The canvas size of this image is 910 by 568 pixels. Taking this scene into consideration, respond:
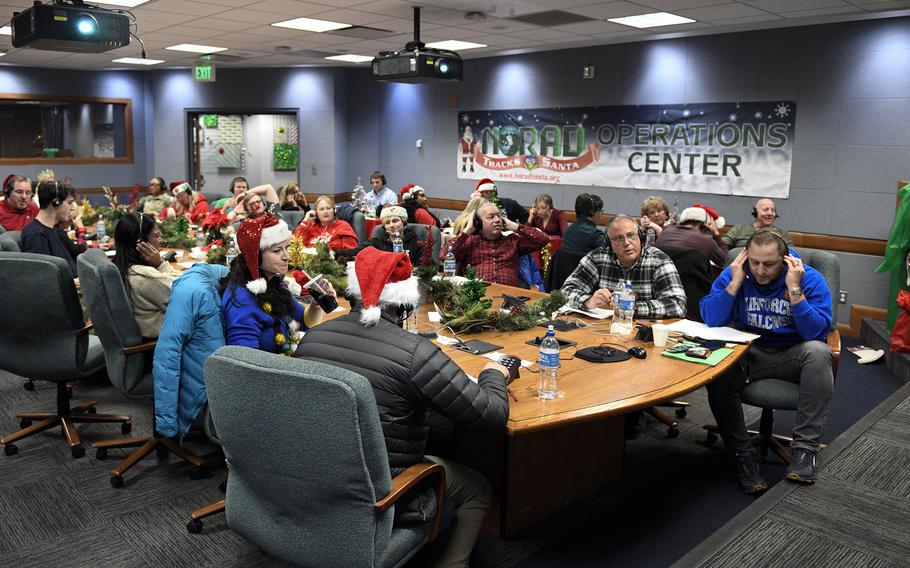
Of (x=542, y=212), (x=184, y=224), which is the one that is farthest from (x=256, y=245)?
(x=542, y=212)

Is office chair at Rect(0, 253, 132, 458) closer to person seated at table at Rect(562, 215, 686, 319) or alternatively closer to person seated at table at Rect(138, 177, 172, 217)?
person seated at table at Rect(562, 215, 686, 319)

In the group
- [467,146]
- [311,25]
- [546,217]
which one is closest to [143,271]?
[311,25]

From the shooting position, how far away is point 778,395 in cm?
351

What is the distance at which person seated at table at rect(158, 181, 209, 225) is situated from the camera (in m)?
8.28

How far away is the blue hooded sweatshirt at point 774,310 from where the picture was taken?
348 centimetres

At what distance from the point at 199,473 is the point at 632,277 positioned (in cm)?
251

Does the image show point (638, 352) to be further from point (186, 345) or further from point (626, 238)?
point (186, 345)

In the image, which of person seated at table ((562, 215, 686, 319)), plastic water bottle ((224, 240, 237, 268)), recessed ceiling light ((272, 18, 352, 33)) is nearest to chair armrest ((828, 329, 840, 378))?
person seated at table ((562, 215, 686, 319))

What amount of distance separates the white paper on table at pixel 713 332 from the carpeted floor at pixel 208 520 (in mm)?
746

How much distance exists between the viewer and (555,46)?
29.4ft

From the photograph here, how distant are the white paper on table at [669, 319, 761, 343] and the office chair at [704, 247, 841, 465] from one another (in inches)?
10.3

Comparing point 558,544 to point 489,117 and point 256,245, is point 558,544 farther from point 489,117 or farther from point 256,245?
point 489,117

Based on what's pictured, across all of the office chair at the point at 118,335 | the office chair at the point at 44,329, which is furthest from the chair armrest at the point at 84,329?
the office chair at the point at 118,335

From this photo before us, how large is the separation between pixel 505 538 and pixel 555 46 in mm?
7154
